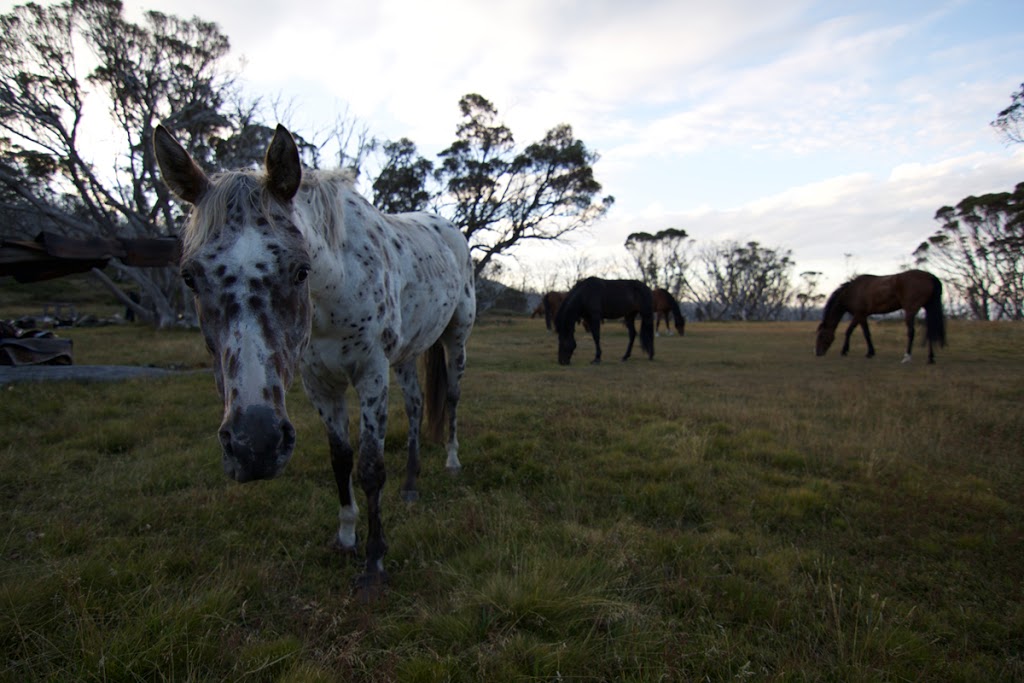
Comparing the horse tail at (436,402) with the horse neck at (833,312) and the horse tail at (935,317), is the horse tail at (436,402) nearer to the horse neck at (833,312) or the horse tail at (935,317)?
the horse tail at (935,317)

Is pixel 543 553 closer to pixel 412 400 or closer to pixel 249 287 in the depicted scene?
pixel 249 287

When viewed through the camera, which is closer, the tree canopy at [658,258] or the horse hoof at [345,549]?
the horse hoof at [345,549]

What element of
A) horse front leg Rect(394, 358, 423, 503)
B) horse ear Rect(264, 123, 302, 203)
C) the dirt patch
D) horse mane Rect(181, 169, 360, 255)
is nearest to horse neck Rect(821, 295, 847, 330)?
horse front leg Rect(394, 358, 423, 503)

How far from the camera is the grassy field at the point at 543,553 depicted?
5.38 ft

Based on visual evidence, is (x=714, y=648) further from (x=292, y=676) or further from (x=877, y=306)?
(x=877, y=306)

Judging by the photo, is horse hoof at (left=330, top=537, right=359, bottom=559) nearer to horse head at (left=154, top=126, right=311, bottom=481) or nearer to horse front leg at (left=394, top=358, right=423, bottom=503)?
horse front leg at (left=394, top=358, right=423, bottom=503)

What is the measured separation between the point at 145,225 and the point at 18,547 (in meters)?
19.0

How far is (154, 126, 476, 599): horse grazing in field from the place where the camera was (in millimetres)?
1496

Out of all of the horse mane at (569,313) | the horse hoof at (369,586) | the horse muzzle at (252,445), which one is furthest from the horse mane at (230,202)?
the horse mane at (569,313)

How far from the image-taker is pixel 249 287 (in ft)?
5.13

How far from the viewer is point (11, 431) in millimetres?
4324

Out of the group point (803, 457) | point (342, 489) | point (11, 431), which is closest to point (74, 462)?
point (11, 431)

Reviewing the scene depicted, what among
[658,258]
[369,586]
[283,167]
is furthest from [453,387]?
[658,258]

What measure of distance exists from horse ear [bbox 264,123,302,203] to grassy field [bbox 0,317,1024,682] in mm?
1616
